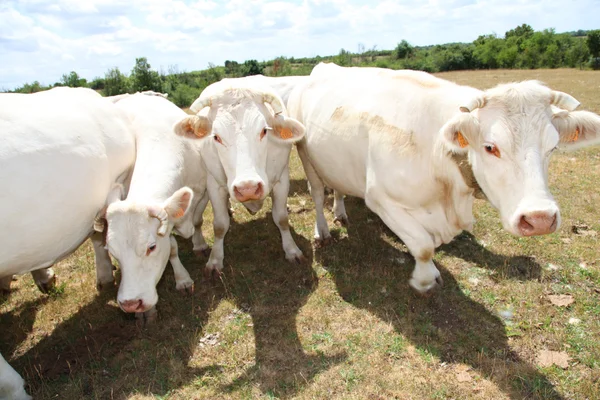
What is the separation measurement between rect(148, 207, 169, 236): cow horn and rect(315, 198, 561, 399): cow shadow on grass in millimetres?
2159

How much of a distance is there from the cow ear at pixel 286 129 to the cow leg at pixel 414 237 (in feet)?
3.66

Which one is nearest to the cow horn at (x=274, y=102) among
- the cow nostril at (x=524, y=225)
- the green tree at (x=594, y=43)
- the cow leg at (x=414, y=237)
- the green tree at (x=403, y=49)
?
the cow leg at (x=414, y=237)

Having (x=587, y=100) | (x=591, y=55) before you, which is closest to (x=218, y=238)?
(x=587, y=100)

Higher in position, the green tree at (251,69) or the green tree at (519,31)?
the green tree at (519,31)

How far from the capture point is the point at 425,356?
12.8 feet

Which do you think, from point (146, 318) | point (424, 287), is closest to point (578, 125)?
point (424, 287)

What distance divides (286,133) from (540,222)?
2971mm

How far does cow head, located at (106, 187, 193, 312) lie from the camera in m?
4.00

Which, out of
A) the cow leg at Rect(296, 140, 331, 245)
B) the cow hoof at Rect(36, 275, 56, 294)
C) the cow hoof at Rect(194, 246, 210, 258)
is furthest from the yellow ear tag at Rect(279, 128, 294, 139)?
the cow hoof at Rect(36, 275, 56, 294)

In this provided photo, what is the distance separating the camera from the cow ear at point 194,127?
488 cm

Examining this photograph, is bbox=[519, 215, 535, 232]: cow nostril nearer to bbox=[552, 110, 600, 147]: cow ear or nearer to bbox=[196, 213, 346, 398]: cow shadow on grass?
bbox=[552, 110, 600, 147]: cow ear

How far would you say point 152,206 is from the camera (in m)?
4.08

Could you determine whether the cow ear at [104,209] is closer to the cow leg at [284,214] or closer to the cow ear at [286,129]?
the cow ear at [286,129]

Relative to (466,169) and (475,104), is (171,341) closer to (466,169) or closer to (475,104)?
(466,169)
